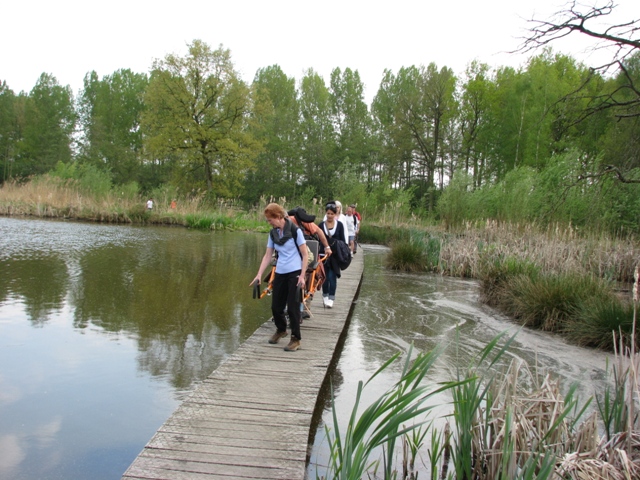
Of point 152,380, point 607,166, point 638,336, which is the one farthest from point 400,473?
point 607,166

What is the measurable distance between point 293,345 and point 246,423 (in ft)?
6.37

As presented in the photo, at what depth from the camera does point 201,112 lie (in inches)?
1464

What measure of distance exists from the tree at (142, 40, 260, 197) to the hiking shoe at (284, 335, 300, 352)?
31.4 metres

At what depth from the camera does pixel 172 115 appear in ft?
122

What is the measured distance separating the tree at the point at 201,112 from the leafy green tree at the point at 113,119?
43.0ft

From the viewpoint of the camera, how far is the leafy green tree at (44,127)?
50344mm

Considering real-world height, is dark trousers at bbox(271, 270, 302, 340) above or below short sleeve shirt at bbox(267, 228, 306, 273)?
below

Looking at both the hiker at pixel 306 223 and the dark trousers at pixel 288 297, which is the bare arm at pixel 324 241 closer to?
the hiker at pixel 306 223

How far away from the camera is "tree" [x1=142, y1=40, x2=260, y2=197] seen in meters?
36.3

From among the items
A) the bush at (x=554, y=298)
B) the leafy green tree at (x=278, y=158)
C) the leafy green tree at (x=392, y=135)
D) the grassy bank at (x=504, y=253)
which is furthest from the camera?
the leafy green tree at (x=278, y=158)

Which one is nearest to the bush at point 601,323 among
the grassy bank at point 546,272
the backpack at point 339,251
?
the grassy bank at point 546,272

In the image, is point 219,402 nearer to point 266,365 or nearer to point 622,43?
point 266,365

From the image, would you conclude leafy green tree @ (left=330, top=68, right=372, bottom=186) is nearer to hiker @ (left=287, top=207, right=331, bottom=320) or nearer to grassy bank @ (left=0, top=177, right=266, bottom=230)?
grassy bank @ (left=0, top=177, right=266, bottom=230)

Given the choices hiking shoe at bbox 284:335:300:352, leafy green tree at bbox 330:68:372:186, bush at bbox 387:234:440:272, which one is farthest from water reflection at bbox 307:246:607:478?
leafy green tree at bbox 330:68:372:186
